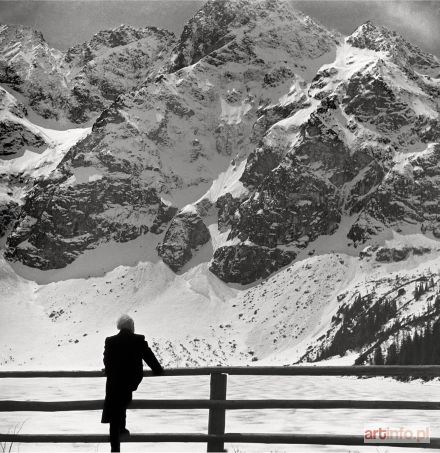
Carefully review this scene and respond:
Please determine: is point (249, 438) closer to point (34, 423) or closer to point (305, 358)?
point (34, 423)

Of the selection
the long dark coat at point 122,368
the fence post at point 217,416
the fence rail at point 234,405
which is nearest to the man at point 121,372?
the long dark coat at point 122,368

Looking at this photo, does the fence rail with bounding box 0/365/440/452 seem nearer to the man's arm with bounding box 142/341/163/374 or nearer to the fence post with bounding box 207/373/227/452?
the fence post with bounding box 207/373/227/452

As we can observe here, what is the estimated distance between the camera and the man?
1216 centimetres

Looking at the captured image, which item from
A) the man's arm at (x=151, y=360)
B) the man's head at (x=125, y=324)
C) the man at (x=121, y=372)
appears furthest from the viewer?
the man's head at (x=125, y=324)

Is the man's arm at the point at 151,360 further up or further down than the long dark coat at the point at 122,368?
further up

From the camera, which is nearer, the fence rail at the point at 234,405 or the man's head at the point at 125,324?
the fence rail at the point at 234,405

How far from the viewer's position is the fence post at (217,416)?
12.4 metres

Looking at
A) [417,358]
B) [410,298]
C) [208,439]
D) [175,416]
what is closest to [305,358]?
[410,298]

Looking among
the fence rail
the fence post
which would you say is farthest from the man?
the fence post

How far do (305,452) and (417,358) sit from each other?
381ft

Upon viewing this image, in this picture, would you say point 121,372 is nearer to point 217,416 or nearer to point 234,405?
point 217,416

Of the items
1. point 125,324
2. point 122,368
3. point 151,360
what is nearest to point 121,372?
point 122,368

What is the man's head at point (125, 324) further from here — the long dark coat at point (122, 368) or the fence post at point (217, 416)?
the fence post at point (217, 416)

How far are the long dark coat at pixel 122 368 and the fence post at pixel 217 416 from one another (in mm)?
980
